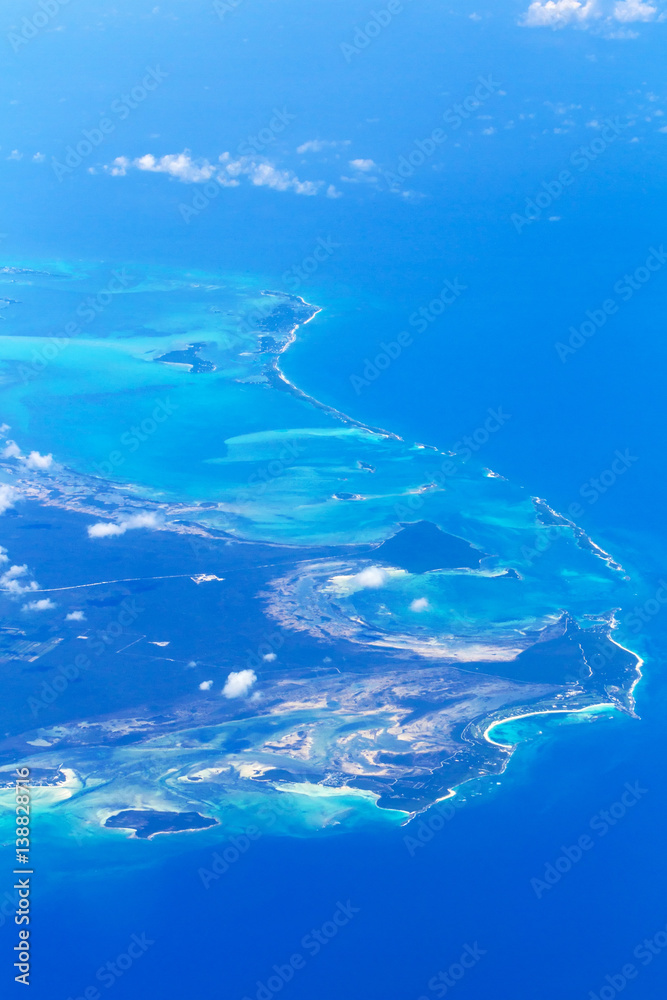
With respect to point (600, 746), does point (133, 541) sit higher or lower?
higher

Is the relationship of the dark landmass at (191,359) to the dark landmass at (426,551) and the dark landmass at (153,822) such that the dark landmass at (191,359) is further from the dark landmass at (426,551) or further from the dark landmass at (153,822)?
the dark landmass at (153,822)

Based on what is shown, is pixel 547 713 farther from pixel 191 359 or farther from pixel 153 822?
pixel 191 359

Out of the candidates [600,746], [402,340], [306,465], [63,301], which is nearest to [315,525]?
[306,465]

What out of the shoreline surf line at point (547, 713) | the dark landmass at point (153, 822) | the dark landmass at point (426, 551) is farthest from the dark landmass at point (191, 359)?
the dark landmass at point (153, 822)

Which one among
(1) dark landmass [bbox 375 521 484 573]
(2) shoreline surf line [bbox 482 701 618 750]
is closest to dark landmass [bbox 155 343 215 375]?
(1) dark landmass [bbox 375 521 484 573]

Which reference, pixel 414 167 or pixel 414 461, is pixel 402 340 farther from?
pixel 414 167

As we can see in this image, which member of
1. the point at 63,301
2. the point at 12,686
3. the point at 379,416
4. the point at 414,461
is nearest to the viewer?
the point at 12,686
